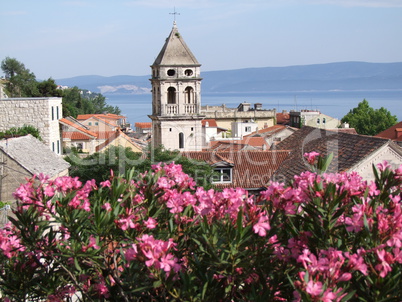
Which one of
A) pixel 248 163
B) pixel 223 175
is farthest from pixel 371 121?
pixel 223 175

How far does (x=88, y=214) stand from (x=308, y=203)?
83.7 inches

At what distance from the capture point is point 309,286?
4344 mm

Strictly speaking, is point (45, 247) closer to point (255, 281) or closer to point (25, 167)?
point (255, 281)

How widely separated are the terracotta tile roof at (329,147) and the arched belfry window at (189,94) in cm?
1588

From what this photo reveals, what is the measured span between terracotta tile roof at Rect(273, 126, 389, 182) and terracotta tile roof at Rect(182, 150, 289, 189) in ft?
2.56

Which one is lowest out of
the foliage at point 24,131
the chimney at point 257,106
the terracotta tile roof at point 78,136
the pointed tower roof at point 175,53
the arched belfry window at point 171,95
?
the terracotta tile roof at point 78,136

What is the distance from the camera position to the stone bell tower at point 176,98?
49.2m

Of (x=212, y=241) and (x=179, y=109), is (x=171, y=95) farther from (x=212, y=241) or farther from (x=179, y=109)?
(x=212, y=241)

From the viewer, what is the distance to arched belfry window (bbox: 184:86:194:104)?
5025 centimetres

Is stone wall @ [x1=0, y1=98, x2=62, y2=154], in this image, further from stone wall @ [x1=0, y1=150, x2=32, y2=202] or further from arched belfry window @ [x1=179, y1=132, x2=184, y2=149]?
arched belfry window @ [x1=179, y1=132, x2=184, y2=149]

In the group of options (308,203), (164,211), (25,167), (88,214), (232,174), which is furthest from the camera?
(232,174)

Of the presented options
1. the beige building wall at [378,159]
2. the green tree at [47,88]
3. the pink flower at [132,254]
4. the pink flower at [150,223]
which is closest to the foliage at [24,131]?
the beige building wall at [378,159]

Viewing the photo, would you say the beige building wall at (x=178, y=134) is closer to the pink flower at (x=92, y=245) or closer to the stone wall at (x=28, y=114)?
the stone wall at (x=28, y=114)

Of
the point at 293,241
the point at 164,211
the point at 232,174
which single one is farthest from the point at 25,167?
the point at 293,241
